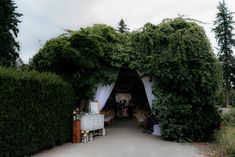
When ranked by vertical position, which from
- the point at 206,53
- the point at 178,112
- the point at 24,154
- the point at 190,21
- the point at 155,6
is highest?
the point at 155,6

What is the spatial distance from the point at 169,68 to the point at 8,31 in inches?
530

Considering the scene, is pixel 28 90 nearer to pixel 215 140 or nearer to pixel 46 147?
pixel 46 147

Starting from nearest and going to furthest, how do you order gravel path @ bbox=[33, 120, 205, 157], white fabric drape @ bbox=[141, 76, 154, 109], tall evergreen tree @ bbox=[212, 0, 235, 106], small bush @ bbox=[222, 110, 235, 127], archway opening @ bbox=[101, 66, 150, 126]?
1. gravel path @ bbox=[33, 120, 205, 157]
2. white fabric drape @ bbox=[141, 76, 154, 109]
3. small bush @ bbox=[222, 110, 235, 127]
4. archway opening @ bbox=[101, 66, 150, 126]
5. tall evergreen tree @ bbox=[212, 0, 235, 106]

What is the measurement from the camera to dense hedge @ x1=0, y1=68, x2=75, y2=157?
29.1 feet

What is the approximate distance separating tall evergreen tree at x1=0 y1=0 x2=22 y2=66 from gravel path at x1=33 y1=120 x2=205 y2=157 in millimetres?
11198

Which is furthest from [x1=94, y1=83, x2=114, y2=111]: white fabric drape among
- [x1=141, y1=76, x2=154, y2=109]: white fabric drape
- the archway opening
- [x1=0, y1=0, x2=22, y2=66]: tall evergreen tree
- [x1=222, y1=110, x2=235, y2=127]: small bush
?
[x1=0, y1=0, x2=22, y2=66]: tall evergreen tree

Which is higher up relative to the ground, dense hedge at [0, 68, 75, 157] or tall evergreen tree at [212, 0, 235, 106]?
tall evergreen tree at [212, 0, 235, 106]

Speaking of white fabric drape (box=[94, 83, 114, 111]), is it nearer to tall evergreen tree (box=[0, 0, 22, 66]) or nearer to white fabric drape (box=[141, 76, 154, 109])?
white fabric drape (box=[141, 76, 154, 109])

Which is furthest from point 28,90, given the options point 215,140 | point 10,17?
point 10,17

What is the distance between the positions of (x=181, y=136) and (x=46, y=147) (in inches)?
240

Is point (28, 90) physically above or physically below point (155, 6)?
below

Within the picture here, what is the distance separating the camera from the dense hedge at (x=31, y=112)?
8867 millimetres

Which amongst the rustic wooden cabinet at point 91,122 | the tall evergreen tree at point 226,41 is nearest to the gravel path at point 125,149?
the rustic wooden cabinet at point 91,122

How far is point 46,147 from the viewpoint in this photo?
1126 cm
